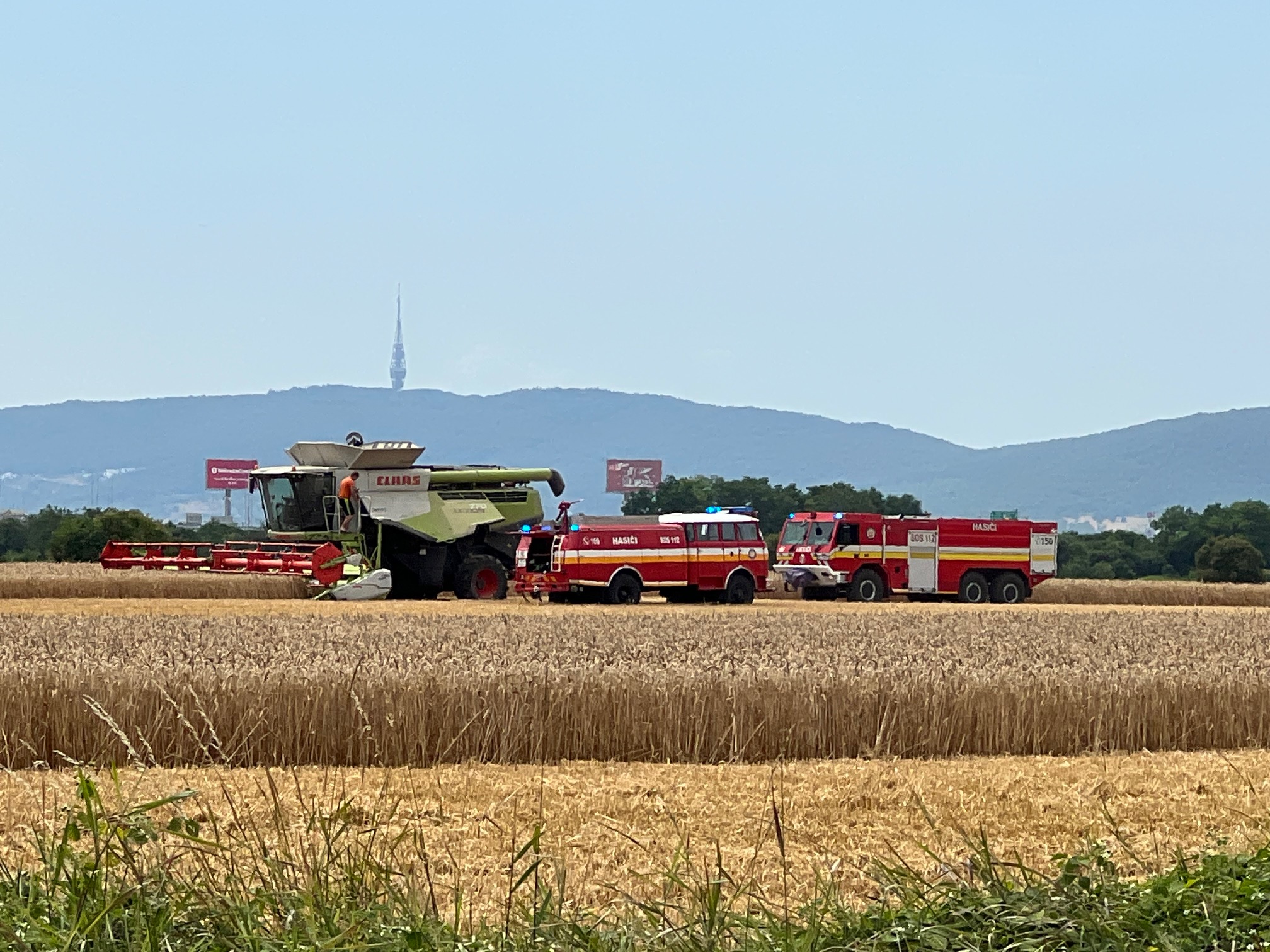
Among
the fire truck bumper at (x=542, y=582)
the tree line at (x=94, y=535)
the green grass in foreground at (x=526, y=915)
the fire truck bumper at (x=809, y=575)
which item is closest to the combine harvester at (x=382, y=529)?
the fire truck bumper at (x=542, y=582)

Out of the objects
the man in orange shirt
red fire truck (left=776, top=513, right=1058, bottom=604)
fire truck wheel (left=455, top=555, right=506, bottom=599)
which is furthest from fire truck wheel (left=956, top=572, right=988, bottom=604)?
the man in orange shirt

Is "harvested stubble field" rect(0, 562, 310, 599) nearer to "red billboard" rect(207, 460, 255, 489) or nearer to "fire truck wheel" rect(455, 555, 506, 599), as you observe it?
"fire truck wheel" rect(455, 555, 506, 599)

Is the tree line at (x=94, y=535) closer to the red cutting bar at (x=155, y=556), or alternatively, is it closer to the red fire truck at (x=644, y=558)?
the red cutting bar at (x=155, y=556)

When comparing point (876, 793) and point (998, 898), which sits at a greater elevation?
point (998, 898)

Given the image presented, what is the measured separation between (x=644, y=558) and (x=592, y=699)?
20.0 meters

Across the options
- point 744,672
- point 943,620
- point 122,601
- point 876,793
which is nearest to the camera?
point 876,793

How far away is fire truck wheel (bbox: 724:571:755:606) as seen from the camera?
33.2 meters

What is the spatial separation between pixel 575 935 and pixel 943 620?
16367mm

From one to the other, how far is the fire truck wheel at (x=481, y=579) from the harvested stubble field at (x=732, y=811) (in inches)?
879

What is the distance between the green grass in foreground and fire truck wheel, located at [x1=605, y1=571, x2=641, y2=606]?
27.1 m

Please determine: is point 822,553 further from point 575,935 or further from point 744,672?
point 575,935

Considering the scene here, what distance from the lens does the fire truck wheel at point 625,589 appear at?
32062mm

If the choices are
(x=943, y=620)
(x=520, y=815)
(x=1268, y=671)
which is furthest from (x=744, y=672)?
(x=943, y=620)

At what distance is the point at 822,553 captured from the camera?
36.7m
